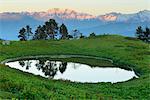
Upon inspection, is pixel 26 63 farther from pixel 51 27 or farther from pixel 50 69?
pixel 51 27

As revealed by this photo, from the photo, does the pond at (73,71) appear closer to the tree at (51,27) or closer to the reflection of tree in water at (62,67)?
the reflection of tree in water at (62,67)

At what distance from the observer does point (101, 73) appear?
63.4 meters

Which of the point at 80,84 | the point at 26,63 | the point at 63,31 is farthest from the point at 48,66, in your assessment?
the point at 63,31

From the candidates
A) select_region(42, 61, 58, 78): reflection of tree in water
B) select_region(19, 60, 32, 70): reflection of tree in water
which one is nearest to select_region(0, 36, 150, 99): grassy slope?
select_region(19, 60, 32, 70): reflection of tree in water

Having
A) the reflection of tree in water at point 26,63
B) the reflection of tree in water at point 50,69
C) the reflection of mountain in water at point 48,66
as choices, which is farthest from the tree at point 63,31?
the reflection of tree in water at point 50,69

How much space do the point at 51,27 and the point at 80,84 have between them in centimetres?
10783

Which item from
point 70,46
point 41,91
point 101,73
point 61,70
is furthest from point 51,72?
point 70,46

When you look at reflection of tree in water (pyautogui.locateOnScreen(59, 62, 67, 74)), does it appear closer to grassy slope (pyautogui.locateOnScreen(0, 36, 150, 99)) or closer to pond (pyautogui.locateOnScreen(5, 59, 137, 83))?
pond (pyautogui.locateOnScreen(5, 59, 137, 83))

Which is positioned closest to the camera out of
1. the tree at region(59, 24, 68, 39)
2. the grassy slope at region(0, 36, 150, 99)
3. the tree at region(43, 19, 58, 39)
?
the grassy slope at region(0, 36, 150, 99)

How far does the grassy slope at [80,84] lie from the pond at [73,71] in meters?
3.48

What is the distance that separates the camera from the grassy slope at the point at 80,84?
109 ft

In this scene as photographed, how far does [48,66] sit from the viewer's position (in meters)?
69.1

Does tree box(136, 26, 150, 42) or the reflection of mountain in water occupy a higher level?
the reflection of mountain in water

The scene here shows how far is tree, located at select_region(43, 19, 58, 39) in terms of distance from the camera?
149750mm
